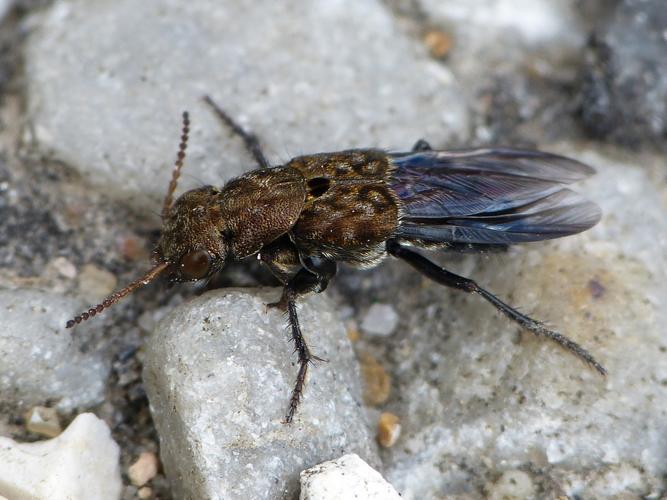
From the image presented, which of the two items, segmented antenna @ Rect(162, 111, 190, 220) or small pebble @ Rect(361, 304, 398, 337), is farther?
small pebble @ Rect(361, 304, 398, 337)

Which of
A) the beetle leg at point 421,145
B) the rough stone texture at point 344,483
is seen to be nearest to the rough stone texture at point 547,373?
the rough stone texture at point 344,483

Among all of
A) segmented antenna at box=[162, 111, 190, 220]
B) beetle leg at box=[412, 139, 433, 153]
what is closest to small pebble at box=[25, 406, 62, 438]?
segmented antenna at box=[162, 111, 190, 220]

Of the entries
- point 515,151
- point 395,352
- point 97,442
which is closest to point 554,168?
point 515,151

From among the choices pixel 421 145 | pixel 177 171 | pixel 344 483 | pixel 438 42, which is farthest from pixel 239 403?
pixel 438 42

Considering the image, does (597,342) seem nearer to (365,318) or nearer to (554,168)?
(554,168)

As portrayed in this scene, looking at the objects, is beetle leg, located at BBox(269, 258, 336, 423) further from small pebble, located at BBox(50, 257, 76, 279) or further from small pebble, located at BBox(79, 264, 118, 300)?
small pebble, located at BBox(50, 257, 76, 279)
